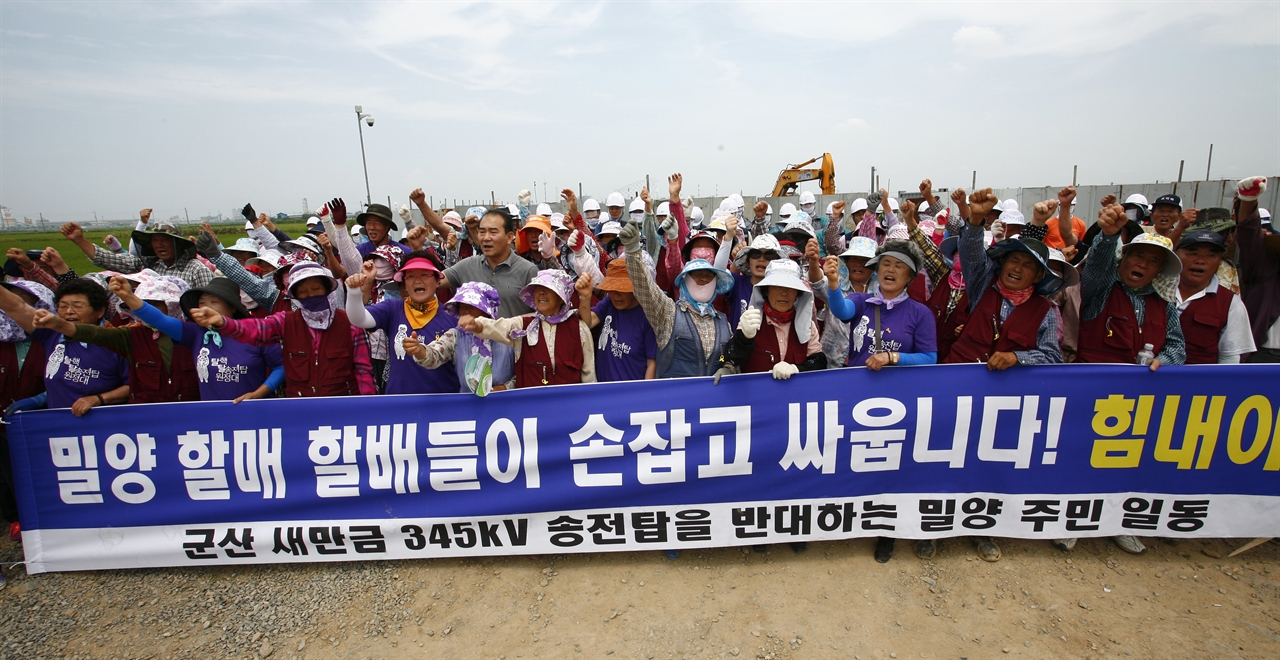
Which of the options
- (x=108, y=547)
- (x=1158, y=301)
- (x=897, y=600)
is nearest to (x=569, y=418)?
(x=897, y=600)

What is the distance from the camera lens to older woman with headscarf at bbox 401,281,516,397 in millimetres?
3389

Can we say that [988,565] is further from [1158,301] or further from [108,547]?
[108,547]

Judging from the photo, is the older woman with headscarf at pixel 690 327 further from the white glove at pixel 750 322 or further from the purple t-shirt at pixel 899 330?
the purple t-shirt at pixel 899 330

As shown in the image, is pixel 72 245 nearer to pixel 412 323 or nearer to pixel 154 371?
pixel 154 371

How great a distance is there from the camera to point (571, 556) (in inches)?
144

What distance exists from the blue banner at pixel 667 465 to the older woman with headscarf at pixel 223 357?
0.21 metres

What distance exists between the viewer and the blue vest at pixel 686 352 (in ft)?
11.6

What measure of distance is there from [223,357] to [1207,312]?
20.1 feet

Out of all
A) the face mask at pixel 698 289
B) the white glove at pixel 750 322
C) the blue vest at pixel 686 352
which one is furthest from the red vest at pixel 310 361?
the white glove at pixel 750 322

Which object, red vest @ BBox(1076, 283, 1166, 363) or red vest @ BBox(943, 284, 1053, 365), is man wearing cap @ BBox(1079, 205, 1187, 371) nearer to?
red vest @ BBox(1076, 283, 1166, 363)

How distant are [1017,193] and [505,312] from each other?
20.1 metres

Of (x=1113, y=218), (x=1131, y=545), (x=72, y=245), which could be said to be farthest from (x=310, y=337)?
(x=72, y=245)

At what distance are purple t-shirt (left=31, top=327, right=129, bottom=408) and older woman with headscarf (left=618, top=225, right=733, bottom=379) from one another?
3.48 m

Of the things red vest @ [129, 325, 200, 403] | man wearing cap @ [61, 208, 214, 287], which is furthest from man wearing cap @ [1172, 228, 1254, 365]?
man wearing cap @ [61, 208, 214, 287]
